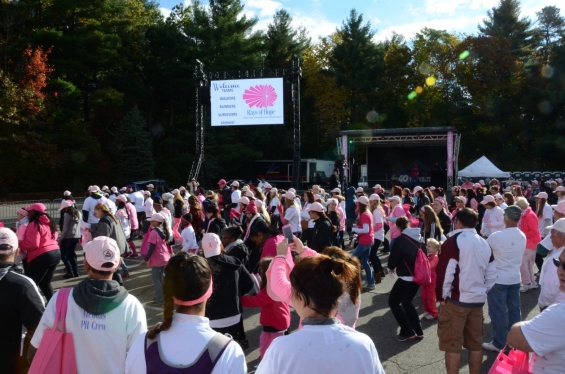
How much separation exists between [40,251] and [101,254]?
12.8ft

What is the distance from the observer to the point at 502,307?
209 inches

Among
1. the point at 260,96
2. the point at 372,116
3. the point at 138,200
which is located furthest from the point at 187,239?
the point at 372,116

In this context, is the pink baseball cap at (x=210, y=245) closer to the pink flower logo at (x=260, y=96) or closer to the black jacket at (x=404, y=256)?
the black jacket at (x=404, y=256)

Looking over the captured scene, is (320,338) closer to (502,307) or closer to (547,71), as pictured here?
(502,307)

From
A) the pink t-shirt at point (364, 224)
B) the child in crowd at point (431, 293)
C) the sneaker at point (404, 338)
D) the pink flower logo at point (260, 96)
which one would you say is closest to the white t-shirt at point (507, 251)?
the sneaker at point (404, 338)

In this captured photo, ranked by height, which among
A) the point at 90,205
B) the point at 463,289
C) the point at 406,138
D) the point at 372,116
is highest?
the point at 372,116

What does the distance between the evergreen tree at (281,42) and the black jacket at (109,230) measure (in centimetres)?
3856

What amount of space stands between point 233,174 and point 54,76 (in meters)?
14.8

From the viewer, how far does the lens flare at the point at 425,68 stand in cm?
4459

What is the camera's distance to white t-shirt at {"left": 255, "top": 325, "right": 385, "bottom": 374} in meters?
1.82

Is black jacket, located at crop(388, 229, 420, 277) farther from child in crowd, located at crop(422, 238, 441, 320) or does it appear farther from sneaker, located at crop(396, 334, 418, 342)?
child in crowd, located at crop(422, 238, 441, 320)

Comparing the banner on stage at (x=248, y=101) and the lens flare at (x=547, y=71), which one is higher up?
the lens flare at (x=547, y=71)

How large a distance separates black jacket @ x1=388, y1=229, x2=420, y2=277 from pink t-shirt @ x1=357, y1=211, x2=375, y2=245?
2210 millimetres

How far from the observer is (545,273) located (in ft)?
13.9
